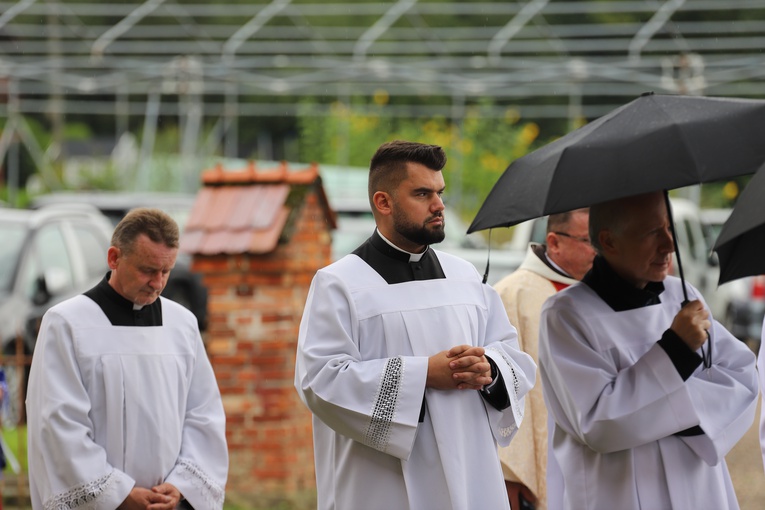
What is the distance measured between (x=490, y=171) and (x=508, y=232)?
139 centimetres

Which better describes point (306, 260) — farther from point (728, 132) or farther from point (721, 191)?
point (721, 191)

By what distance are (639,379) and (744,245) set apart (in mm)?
536

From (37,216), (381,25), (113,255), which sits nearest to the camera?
(113,255)

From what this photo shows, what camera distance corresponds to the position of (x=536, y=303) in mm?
5121

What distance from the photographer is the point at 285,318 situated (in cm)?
762

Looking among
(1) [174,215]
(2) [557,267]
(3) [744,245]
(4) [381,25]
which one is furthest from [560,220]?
(4) [381,25]

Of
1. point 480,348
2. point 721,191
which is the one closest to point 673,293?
point 480,348

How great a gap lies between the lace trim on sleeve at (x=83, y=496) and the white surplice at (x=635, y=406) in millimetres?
1644

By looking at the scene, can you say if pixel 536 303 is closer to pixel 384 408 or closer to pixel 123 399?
pixel 384 408

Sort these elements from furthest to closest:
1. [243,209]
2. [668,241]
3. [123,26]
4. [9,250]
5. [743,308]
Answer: [123,26], [743,308], [9,250], [243,209], [668,241]

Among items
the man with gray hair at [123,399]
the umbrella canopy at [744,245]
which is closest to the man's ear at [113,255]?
the man with gray hair at [123,399]

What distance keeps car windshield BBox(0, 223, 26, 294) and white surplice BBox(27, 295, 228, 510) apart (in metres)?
8.10

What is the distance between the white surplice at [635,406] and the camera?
12.3 ft

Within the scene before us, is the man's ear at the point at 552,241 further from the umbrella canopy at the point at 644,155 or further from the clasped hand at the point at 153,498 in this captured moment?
the clasped hand at the point at 153,498
